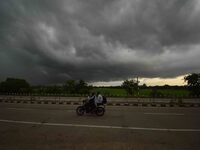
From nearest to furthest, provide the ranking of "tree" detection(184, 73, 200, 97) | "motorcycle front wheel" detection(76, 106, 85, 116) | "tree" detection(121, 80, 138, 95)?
"motorcycle front wheel" detection(76, 106, 85, 116), "tree" detection(184, 73, 200, 97), "tree" detection(121, 80, 138, 95)

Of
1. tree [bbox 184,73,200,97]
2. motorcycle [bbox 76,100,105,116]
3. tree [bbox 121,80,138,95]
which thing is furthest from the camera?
tree [bbox 121,80,138,95]

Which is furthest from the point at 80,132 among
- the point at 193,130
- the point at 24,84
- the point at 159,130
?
the point at 24,84

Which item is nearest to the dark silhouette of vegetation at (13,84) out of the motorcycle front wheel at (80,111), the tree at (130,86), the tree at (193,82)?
the tree at (130,86)

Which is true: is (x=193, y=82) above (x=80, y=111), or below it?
above

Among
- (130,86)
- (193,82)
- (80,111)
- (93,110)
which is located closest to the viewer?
(93,110)

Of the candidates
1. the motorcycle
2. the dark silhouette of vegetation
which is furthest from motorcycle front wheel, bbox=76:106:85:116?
the dark silhouette of vegetation

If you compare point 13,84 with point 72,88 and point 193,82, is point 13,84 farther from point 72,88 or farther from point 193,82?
point 193,82

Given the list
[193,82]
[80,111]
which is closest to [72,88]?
[193,82]

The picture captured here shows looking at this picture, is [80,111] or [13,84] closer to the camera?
[80,111]

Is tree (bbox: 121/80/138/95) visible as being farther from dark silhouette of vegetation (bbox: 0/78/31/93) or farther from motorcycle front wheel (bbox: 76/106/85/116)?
motorcycle front wheel (bbox: 76/106/85/116)

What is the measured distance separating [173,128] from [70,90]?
250ft

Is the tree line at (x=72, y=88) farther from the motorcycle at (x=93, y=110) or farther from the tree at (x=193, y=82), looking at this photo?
the motorcycle at (x=93, y=110)

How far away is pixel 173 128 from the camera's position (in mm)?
10359

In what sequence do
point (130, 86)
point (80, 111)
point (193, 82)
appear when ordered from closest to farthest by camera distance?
point (80, 111)
point (193, 82)
point (130, 86)
